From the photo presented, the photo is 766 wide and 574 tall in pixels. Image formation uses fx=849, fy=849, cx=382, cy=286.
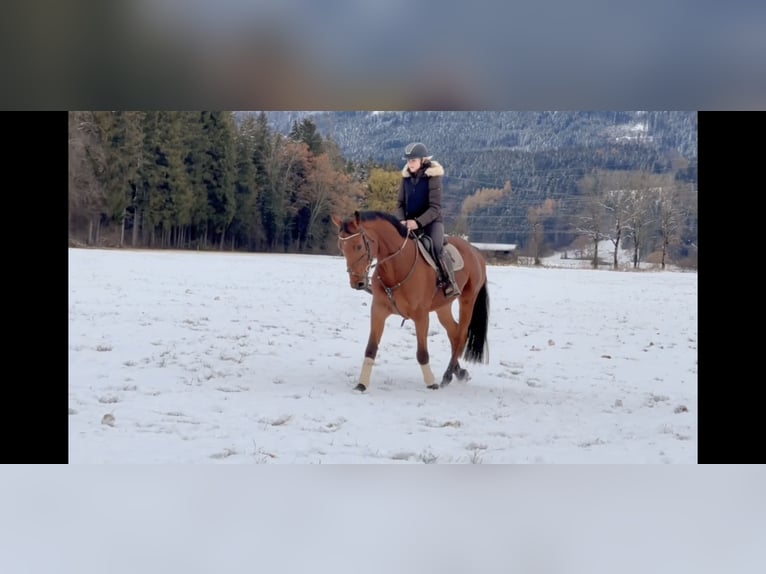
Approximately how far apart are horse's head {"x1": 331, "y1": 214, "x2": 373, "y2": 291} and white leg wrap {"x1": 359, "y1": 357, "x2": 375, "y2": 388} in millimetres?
595

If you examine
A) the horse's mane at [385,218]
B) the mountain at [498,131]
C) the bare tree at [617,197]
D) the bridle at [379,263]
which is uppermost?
the mountain at [498,131]

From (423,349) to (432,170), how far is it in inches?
51.3

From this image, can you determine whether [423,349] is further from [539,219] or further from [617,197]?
[617,197]

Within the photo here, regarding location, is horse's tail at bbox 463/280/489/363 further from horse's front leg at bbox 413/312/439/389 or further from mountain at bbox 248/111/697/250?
mountain at bbox 248/111/697/250

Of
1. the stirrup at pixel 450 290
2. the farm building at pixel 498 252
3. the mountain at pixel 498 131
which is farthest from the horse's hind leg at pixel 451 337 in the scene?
the mountain at pixel 498 131

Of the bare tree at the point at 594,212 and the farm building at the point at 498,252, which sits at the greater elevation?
the bare tree at the point at 594,212

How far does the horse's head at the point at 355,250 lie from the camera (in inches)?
231

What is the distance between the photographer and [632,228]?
6445mm

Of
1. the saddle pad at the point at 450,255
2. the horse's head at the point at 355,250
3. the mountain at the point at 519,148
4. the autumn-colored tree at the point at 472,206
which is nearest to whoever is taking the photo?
the horse's head at the point at 355,250

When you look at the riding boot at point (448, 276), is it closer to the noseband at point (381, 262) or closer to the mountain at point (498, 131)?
the noseband at point (381, 262)

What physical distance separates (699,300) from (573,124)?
1587 millimetres
